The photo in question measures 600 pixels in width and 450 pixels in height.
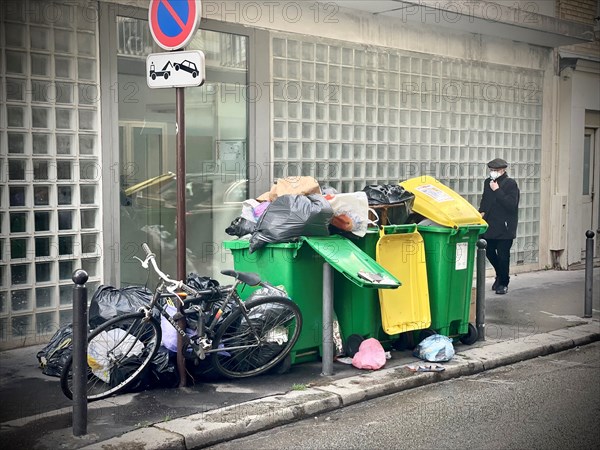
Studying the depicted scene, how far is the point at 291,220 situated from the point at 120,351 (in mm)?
1822

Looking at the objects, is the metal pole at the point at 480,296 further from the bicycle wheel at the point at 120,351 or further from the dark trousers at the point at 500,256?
the bicycle wheel at the point at 120,351

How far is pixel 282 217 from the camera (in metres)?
7.25

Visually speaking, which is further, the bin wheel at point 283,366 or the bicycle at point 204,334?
the bin wheel at point 283,366

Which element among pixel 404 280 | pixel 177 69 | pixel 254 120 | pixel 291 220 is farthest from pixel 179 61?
pixel 254 120

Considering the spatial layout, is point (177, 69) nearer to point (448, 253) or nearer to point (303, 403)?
point (303, 403)

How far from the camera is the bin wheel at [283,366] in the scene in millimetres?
7253

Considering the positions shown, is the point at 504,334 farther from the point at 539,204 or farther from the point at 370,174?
the point at 539,204

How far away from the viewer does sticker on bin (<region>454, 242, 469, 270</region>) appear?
8.24m

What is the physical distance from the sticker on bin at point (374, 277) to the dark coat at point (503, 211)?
4.96 metres

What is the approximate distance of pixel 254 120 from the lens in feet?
33.0

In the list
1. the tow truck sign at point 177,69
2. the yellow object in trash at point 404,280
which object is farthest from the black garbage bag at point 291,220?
the tow truck sign at point 177,69

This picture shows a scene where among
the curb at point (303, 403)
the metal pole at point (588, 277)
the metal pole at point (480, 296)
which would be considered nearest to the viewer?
the curb at point (303, 403)

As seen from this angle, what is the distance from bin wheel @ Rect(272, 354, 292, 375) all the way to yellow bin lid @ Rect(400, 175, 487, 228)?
209cm

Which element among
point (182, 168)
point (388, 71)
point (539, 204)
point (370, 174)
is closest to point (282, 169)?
point (370, 174)
